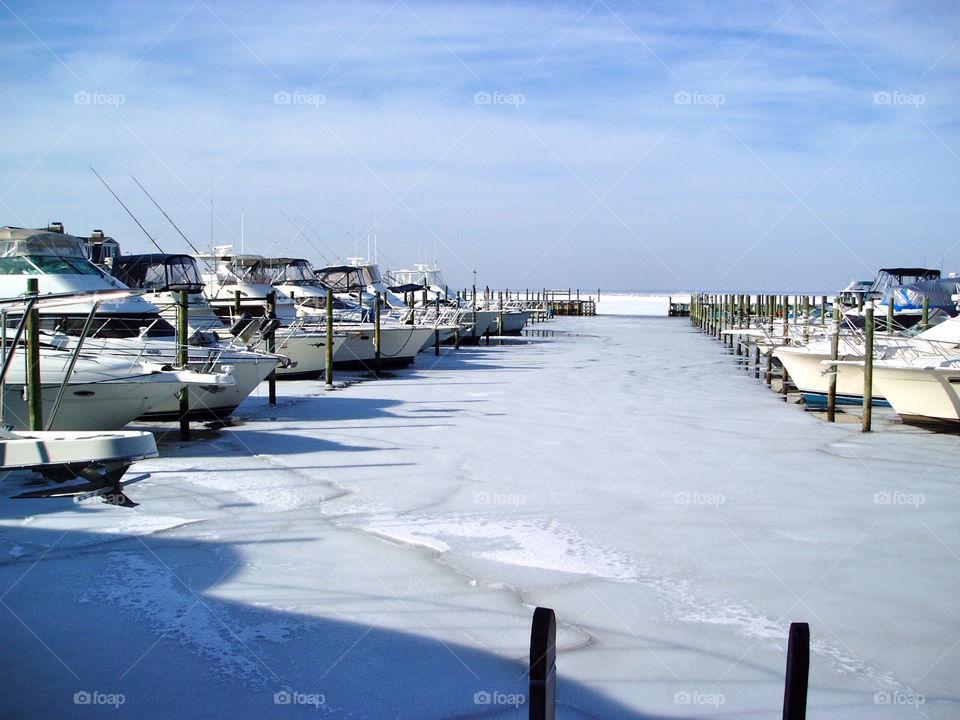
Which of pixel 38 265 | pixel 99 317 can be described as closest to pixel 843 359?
pixel 99 317

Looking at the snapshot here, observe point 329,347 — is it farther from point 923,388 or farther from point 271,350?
point 923,388

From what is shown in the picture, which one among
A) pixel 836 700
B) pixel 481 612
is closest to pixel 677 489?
pixel 481 612

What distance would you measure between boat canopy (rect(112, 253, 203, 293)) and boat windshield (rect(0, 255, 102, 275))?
22.2ft

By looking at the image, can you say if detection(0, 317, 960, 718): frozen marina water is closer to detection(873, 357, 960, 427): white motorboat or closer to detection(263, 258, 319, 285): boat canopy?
detection(873, 357, 960, 427): white motorboat

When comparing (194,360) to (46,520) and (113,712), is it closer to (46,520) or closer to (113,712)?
(46,520)

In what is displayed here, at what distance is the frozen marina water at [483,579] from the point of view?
203 inches

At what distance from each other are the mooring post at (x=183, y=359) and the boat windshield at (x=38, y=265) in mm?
3640

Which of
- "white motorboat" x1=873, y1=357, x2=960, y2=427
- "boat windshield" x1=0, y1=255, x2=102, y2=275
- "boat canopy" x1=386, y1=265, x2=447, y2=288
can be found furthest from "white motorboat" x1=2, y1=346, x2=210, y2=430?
"boat canopy" x1=386, y1=265, x2=447, y2=288

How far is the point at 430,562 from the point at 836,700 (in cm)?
316

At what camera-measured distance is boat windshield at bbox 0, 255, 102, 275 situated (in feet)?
51.5

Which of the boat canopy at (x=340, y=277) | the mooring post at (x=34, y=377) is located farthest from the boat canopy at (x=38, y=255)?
the boat canopy at (x=340, y=277)

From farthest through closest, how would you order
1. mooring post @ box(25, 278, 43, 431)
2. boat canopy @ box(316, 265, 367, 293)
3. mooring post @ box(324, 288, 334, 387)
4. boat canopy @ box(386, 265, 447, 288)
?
boat canopy @ box(386, 265, 447, 288)
boat canopy @ box(316, 265, 367, 293)
mooring post @ box(324, 288, 334, 387)
mooring post @ box(25, 278, 43, 431)

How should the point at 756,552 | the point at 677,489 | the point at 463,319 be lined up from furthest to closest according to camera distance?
1. the point at 463,319
2. the point at 677,489
3. the point at 756,552

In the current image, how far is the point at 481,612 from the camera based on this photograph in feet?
20.5
